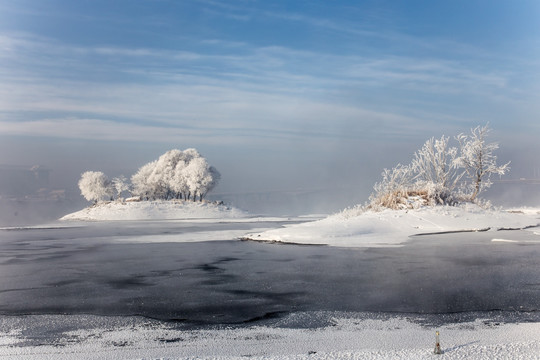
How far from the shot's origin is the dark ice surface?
9914 millimetres

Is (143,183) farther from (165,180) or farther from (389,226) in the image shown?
(389,226)

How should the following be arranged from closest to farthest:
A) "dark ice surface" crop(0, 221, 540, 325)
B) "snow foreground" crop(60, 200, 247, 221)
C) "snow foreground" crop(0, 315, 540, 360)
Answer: "snow foreground" crop(0, 315, 540, 360) < "dark ice surface" crop(0, 221, 540, 325) < "snow foreground" crop(60, 200, 247, 221)

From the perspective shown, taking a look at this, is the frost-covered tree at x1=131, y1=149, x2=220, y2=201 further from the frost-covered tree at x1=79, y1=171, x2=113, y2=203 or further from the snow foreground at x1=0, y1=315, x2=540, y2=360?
the snow foreground at x1=0, y1=315, x2=540, y2=360

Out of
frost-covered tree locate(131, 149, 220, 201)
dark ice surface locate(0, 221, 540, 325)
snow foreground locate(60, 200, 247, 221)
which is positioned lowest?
snow foreground locate(60, 200, 247, 221)

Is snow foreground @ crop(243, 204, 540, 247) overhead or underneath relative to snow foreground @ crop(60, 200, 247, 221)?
overhead

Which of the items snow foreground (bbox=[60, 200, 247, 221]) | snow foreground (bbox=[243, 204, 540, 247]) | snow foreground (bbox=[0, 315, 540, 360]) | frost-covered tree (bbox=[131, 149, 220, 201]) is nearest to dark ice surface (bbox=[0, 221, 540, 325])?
snow foreground (bbox=[0, 315, 540, 360])

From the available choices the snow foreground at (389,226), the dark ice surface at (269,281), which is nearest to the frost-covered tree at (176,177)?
the snow foreground at (389,226)

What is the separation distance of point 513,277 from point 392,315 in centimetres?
560

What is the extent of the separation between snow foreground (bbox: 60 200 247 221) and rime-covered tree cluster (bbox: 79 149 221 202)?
5.40m

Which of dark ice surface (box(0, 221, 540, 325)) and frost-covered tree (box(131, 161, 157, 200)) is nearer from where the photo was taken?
dark ice surface (box(0, 221, 540, 325))

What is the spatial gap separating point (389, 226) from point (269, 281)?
639 inches

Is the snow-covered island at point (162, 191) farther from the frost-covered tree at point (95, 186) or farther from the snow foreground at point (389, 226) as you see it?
the snow foreground at point (389, 226)

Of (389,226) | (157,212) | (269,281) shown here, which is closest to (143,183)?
(157,212)

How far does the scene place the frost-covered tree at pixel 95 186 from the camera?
87.8 metres
